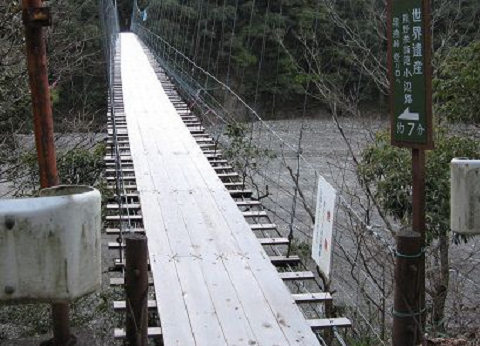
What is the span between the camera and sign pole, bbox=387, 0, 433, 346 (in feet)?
5.15

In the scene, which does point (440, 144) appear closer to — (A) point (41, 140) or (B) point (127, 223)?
(B) point (127, 223)

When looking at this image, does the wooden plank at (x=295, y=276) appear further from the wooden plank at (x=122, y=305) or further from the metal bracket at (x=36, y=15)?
the metal bracket at (x=36, y=15)

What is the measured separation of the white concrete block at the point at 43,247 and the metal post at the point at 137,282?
0.33 meters

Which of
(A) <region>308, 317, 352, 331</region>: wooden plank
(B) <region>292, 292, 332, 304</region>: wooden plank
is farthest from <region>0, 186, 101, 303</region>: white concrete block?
(B) <region>292, 292, 332, 304</region>: wooden plank

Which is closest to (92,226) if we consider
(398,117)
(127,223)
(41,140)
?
(41,140)

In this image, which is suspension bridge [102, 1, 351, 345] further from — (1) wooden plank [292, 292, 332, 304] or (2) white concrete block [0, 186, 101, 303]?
(2) white concrete block [0, 186, 101, 303]

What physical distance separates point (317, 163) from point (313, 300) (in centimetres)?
1020

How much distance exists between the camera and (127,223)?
3.13 metres

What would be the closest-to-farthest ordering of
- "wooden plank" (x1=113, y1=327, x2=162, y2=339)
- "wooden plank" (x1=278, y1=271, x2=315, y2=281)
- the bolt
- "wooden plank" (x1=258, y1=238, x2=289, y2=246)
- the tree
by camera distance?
the bolt < "wooden plank" (x1=113, y1=327, x2=162, y2=339) < "wooden plank" (x1=278, y1=271, x2=315, y2=281) < "wooden plank" (x1=258, y1=238, x2=289, y2=246) < the tree

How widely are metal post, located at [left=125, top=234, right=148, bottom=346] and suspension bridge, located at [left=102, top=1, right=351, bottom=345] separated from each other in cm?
3

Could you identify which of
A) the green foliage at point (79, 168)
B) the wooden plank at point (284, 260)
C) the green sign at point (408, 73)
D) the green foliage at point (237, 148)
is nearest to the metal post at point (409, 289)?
the green sign at point (408, 73)

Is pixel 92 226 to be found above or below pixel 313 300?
above

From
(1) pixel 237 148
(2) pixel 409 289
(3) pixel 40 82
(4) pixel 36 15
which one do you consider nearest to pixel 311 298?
(2) pixel 409 289

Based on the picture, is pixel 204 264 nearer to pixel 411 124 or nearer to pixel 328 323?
pixel 328 323
